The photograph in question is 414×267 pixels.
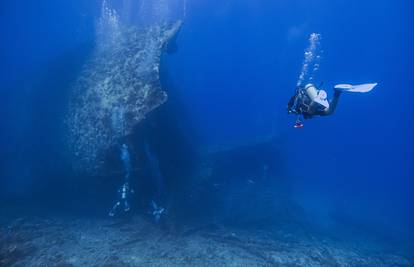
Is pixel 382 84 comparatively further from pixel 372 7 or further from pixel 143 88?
pixel 143 88

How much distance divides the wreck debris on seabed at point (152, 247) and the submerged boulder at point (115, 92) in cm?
223

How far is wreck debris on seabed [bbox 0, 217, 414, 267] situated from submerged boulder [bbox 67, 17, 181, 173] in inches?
87.6

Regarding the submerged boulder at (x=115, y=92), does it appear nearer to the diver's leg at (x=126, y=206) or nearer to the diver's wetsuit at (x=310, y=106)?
the diver's leg at (x=126, y=206)

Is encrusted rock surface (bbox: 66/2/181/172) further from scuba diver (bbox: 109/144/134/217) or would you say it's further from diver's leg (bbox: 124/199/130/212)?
diver's leg (bbox: 124/199/130/212)

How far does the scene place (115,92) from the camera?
10.0m

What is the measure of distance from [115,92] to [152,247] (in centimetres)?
501

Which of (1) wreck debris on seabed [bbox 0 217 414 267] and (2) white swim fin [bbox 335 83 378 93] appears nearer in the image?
(2) white swim fin [bbox 335 83 378 93]

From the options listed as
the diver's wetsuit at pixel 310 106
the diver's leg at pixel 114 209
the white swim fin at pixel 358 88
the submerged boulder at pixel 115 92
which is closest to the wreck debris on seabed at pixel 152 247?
the diver's leg at pixel 114 209

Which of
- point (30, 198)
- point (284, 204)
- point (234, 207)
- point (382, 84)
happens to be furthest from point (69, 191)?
point (382, 84)

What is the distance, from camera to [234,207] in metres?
13.4

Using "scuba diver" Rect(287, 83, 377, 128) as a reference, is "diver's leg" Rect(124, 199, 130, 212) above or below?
below

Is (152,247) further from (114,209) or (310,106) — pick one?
(310,106)

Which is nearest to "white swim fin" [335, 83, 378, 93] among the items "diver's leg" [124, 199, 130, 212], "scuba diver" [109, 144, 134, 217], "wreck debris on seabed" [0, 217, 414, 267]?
"wreck debris on seabed" [0, 217, 414, 267]

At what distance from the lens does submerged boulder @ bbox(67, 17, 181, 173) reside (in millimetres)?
9477
